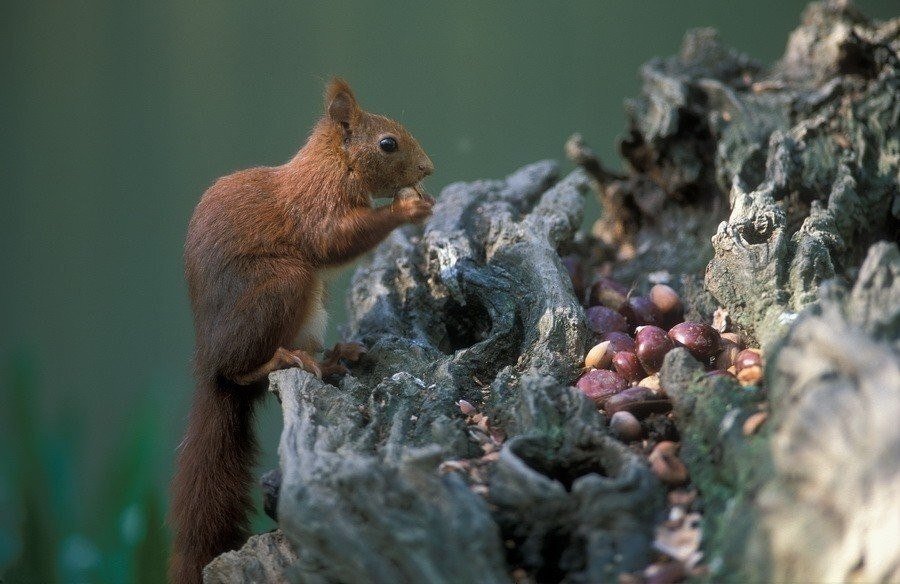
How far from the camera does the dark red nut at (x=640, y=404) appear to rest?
3.63 ft

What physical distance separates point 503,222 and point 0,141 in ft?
7.43

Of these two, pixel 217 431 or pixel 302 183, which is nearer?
pixel 217 431

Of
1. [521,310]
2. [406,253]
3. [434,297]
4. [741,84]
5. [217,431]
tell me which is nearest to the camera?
[217,431]

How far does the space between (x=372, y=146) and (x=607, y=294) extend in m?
0.62

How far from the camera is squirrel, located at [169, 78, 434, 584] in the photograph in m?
1.33

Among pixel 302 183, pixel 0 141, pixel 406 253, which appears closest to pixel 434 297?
pixel 406 253

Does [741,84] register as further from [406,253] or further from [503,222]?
[406,253]

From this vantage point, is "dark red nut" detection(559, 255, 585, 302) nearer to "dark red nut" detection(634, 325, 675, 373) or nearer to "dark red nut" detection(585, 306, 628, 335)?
"dark red nut" detection(585, 306, 628, 335)

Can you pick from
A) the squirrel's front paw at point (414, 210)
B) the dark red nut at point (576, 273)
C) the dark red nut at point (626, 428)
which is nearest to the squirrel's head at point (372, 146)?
the squirrel's front paw at point (414, 210)

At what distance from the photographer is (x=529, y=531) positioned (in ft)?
2.99

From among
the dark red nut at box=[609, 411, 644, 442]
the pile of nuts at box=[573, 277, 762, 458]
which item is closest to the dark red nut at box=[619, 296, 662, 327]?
the pile of nuts at box=[573, 277, 762, 458]

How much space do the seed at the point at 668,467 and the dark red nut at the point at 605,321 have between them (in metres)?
0.53

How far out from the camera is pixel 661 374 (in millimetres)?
1121

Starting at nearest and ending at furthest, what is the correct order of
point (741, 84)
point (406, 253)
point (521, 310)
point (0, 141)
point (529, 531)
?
point (529, 531)
point (521, 310)
point (406, 253)
point (741, 84)
point (0, 141)
